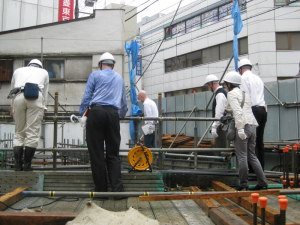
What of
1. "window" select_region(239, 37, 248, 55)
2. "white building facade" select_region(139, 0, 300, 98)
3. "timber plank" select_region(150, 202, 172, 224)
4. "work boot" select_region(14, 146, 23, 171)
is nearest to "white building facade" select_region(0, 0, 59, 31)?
"white building facade" select_region(139, 0, 300, 98)

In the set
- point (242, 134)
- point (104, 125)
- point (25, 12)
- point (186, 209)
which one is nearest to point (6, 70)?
point (25, 12)

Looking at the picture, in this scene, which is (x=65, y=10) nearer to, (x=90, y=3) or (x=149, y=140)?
(x=90, y=3)

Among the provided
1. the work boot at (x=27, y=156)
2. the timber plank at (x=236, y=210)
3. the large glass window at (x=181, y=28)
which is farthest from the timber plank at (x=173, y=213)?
the large glass window at (x=181, y=28)

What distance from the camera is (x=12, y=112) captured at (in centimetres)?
405

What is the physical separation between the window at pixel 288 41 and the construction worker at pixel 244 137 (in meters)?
18.2

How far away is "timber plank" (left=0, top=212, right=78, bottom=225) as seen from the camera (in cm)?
250

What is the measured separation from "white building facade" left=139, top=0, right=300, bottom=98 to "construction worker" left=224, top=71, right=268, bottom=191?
968 centimetres

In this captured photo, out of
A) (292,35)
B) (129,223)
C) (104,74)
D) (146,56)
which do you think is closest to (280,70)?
(292,35)

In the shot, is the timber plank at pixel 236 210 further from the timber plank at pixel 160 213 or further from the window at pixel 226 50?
the window at pixel 226 50

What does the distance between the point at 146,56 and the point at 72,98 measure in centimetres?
1881

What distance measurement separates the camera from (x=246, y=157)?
12.7 ft

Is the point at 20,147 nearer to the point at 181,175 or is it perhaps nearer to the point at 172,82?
the point at 181,175

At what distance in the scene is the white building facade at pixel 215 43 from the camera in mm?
19609

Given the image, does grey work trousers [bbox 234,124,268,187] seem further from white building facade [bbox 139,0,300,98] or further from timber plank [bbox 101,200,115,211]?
white building facade [bbox 139,0,300,98]
